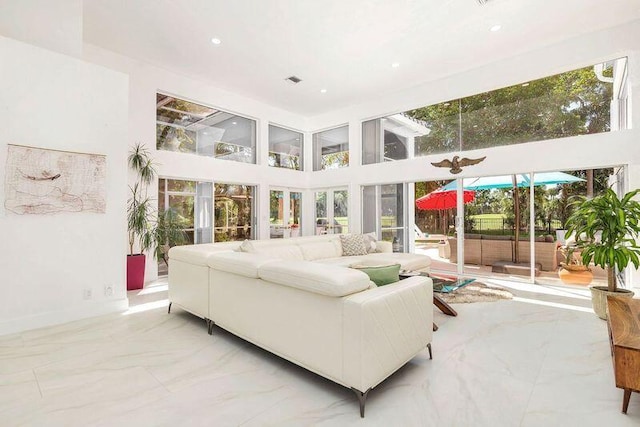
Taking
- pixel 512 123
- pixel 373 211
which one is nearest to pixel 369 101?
pixel 373 211

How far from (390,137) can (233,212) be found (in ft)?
13.0

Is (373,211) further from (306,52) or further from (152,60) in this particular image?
(152,60)

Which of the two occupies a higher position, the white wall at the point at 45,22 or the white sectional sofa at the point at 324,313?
the white wall at the point at 45,22

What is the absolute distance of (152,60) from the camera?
5453 mm

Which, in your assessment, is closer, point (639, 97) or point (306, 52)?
point (639, 97)

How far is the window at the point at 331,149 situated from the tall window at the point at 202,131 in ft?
6.32

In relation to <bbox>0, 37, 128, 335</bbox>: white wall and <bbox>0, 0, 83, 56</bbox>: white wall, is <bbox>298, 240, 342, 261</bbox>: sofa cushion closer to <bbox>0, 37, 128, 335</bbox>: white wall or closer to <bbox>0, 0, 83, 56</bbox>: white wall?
<bbox>0, 37, 128, 335</bbox>: white wall

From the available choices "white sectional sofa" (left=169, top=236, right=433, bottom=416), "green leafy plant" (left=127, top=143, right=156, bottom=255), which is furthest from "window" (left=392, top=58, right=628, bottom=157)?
"green leafy plant" (left=127, top=143, right=156, bottom=255)

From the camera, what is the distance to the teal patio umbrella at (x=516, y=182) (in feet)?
17.0

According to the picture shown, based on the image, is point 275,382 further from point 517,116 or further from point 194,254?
point 517,116

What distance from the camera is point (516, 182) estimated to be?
5594 mm

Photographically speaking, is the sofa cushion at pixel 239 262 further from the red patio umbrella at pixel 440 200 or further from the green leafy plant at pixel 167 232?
the red patio umbrella at pixel 440 200

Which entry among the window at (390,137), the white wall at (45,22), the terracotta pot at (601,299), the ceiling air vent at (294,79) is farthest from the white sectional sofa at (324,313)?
the window at (390,137)

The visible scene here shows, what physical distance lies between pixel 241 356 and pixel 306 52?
4702mm
